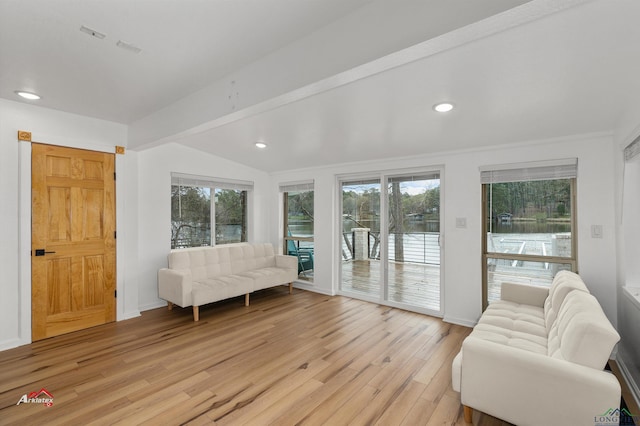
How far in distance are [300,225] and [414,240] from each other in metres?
2.27

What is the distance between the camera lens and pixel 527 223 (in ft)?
11.4

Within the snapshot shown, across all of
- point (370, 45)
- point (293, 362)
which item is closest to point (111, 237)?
point (293, 362)

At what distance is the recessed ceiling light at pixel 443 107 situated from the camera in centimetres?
258

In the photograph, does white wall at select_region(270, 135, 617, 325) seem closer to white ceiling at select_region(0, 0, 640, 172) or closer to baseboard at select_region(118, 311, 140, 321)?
white ceiling at select_region(0, 0, 640, 172)

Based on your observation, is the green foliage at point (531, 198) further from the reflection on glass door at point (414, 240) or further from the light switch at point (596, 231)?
the reflection on glass door at point (414, 240)

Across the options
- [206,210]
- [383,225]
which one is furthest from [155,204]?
[383,225]

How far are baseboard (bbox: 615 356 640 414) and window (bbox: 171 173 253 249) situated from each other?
5169 mm

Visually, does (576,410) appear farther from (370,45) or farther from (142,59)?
(142,59)

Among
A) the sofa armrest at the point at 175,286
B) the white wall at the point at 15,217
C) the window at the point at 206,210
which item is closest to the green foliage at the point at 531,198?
the sofa armrest at the point at 175,286

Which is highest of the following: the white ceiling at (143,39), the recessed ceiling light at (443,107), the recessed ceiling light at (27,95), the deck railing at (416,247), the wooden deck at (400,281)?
the recessed ceiling light at (27,95)

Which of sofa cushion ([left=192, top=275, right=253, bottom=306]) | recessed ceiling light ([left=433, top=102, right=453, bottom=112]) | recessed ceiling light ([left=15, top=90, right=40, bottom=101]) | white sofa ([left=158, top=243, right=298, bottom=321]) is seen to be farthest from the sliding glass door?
recessed ceiling light ([left=15, top=90, right=40, bottom=101])

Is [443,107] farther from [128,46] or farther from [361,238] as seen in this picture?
[361,238]

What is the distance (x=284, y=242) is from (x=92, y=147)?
3.42 meters

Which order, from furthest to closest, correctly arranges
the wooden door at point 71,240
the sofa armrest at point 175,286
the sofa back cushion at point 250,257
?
the sofa back cushion at point 250,257 < the sofa armrest at point 175,286 < the wooden door at point 71,240
